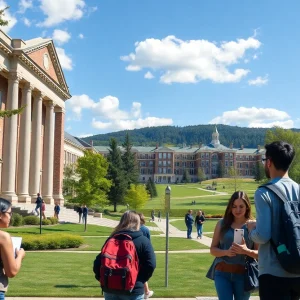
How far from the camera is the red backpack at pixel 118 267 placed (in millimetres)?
4789

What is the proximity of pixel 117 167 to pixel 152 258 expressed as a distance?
70725 mm

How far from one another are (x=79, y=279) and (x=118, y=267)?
8.87m

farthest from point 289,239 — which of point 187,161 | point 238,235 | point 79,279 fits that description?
point 187,161

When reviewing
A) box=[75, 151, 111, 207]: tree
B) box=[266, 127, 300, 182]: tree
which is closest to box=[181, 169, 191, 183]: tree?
box=[266, 127, 300, 182]: tree

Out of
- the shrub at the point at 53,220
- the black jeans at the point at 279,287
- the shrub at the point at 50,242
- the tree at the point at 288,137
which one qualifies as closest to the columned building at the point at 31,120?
the shrub at the point at 53,220

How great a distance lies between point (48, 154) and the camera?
50344mm

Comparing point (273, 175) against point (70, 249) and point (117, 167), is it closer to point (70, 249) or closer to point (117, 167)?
point (70, 249)

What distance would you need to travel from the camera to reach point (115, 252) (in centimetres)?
486

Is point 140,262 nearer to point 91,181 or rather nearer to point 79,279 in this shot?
point 79,279

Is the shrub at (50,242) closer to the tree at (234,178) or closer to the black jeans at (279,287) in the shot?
the black jeans at (279,287)

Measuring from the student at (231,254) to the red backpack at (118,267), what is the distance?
1126 millimetres

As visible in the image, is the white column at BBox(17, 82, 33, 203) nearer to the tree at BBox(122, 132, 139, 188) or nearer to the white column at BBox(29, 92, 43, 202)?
the white column at BBox(29, 92, 43, 202)

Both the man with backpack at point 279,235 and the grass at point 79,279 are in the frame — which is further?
the grass at point 79,279

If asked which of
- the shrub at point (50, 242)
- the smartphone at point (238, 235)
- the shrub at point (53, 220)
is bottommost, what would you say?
the shrub at point (53, 220)
